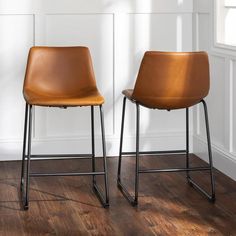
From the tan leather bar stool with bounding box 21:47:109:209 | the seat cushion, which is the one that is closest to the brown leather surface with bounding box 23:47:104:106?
the tan leather bar stool with bounding box 21:47:109:209

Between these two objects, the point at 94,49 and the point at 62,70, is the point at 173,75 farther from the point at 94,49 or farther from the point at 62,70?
the point at 94,49

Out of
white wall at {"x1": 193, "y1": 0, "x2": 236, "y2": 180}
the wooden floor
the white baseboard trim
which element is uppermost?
white wall at {"x1": 193, "y1": 0, "x2": 236, "y2": 180}

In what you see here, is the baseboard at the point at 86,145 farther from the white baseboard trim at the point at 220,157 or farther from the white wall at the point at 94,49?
the white baseboard trim at the point at 220,157

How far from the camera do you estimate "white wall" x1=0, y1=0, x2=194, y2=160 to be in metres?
4.95

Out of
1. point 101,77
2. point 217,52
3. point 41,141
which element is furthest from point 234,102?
point 41,141

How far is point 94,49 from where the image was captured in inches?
200

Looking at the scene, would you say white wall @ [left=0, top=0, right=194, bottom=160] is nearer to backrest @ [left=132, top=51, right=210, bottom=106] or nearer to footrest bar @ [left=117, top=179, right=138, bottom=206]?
footrest bar @ [left=117, top=179, right=138, bottom=206]

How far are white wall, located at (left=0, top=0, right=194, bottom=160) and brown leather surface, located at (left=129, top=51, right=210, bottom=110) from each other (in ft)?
3.97

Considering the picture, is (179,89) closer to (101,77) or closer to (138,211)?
(138,211)

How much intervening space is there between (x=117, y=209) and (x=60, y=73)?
1.02m

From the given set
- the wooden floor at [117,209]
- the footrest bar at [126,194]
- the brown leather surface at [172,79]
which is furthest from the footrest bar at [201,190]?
the brown leather surface at [172,79]

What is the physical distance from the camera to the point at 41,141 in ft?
16.7

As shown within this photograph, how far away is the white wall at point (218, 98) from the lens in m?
4.48

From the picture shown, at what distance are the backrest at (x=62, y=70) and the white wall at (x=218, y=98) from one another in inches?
35.0
